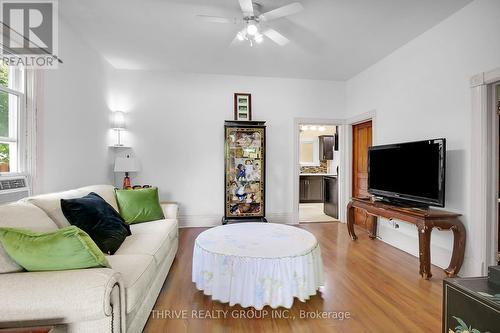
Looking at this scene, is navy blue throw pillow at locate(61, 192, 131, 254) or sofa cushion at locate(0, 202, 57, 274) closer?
sofa cushion at locate(0, 202, 57, 274)

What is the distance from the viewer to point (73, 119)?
9.60 ft

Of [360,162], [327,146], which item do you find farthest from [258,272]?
[327,146]

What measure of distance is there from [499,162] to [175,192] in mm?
4350

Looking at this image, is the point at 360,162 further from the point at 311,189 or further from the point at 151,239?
the point at 151,239

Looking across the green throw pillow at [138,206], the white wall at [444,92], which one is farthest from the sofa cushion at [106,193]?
the white wall at [444,92]

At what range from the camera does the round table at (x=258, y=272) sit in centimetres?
183

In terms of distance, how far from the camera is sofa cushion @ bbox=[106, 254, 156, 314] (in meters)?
1.42

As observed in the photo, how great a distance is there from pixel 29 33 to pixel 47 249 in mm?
2224

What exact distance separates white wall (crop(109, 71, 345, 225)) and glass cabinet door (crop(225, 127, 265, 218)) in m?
0.31

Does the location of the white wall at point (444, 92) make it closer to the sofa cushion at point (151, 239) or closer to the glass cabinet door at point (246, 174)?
the glass cabinet door at point (246, 174)

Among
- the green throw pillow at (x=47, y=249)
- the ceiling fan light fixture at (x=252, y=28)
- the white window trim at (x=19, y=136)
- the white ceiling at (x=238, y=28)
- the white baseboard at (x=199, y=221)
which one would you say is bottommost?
the white baseboard at (x=199, y=221)

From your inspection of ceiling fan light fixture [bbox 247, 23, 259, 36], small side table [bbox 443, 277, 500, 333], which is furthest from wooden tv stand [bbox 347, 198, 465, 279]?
ceiling fan light fixture [bbox 247, 23, 259, 36]

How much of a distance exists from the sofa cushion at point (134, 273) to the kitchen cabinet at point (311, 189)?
5.77 meters

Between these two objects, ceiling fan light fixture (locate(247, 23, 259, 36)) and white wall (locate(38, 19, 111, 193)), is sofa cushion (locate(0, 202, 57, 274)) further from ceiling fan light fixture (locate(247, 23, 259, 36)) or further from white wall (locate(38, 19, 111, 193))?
ceiling fan light fixture (locate(247, 23, 259, 36))
